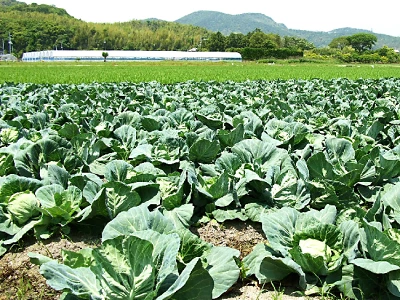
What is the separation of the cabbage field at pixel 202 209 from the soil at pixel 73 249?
0.23ft

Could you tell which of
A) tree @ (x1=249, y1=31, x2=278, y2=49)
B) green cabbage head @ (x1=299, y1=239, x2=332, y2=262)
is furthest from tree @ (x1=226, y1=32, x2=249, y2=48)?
green cabbage head @ (x1=299, y1=239, x2=332, y2=262)

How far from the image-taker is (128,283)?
1967 mm

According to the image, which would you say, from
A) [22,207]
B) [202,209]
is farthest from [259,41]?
[22,207]

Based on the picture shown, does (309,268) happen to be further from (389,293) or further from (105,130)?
(105,130)

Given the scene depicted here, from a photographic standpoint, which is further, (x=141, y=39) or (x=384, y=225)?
(x=141, y=39)

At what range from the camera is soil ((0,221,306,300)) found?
8.14 ft

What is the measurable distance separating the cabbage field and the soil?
0.23 ft

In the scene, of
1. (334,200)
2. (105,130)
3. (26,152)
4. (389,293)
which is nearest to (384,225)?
(389,293)

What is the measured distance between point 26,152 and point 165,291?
2.51m

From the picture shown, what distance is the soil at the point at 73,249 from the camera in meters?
2.48

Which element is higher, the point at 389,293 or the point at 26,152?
the point at 26,152

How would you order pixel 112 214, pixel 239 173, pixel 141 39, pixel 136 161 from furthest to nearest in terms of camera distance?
pixel 141 39
pixel 136 161
pixel 239 173
pixel 112 214

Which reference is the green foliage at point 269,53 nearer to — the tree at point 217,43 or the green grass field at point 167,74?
the tree at point 217,43

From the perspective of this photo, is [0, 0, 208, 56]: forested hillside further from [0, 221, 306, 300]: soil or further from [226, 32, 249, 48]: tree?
[0, 221, 306, 300]: soil
